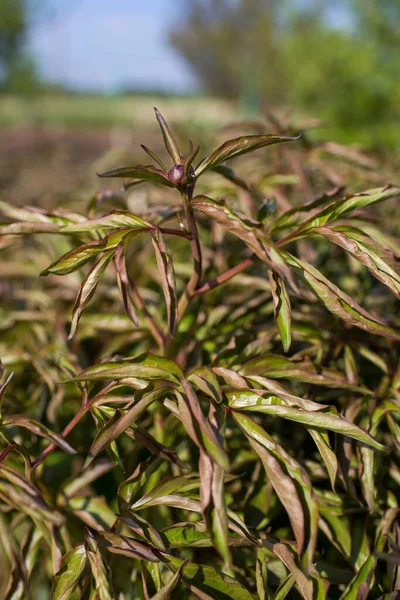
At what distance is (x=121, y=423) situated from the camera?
0.56 m

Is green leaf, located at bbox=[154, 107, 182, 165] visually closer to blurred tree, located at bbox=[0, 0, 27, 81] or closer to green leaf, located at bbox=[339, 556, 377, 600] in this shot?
green leaf, located at bbox=[339, 556, 377, 600]

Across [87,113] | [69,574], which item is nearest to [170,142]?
[69,574]

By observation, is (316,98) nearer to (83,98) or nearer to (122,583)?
(122,583)

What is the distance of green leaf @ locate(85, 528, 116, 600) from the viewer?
0.59 m

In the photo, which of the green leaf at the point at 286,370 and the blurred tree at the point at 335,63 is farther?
the blurred tree at the point at 335,63

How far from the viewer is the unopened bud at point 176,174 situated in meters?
0.58

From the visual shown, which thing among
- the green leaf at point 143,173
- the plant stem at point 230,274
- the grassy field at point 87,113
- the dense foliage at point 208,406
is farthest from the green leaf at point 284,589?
the grassy field at point 87,113

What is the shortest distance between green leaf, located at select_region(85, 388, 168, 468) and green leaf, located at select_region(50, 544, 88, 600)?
12cm

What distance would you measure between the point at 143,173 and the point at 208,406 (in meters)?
0.35

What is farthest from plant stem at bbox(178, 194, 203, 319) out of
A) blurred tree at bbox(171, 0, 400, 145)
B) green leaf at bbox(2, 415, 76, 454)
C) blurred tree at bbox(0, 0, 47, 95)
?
blurred tree at bbox(0, 0, 47, 95)

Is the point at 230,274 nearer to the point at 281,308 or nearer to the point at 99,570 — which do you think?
the point at 281,308

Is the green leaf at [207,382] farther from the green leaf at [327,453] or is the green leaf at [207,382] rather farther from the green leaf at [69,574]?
the green leaf at [69,574]

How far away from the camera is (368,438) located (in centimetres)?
57

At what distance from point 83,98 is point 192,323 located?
32515mm
